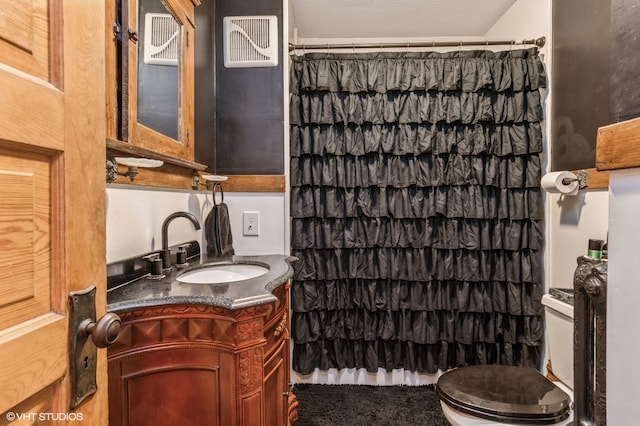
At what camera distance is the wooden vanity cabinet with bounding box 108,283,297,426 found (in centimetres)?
104

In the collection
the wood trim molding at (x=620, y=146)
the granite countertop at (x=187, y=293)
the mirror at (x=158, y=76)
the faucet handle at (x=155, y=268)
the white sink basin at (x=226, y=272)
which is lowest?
the white sink basin at (x=226, y=272)

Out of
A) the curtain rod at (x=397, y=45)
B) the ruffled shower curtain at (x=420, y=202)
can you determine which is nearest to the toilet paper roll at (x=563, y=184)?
the ruffled shower curtain at (x=420, y=202)

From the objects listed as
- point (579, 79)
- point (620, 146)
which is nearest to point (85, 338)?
point (620, 146)

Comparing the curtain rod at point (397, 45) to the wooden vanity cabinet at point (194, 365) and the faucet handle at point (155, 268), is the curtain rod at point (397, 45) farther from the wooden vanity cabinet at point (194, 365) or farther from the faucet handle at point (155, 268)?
the wooden vanity cabinet at point (194, 365)

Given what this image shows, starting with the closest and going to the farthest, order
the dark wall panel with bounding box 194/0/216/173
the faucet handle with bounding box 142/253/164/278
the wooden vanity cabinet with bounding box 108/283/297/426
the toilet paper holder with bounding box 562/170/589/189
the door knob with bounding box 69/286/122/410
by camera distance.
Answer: the door knob with bounding box 69/286/122/410
the wooden vanity cabinet with bounding box 108/283/297/426
the faucet handle with bounding box 142/253/164/278
the toilet paper holder with bounding box 562/170/589/189
the dark wall panel with bounding box 194/0/216/173

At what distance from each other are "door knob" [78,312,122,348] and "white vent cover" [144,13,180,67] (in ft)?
3.71

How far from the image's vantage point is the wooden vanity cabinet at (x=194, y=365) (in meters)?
1.04

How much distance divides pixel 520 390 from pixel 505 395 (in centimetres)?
8

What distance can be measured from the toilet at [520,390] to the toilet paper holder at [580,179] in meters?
0.60

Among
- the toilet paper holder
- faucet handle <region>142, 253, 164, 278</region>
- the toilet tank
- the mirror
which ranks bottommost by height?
the toilet tank

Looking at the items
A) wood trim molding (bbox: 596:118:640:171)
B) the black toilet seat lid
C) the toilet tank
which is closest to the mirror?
wood trim molding (bbox: 596:118:640:171)

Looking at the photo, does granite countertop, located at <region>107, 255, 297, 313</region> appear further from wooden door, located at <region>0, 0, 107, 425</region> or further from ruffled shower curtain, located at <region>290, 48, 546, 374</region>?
ruffled shower curtain, located at <region>290, 48, 546, 374</region>

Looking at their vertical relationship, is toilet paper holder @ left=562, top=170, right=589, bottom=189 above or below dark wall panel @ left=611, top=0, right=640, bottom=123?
below

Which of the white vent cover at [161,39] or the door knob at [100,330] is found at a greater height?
the white vent cover at [161,39]
